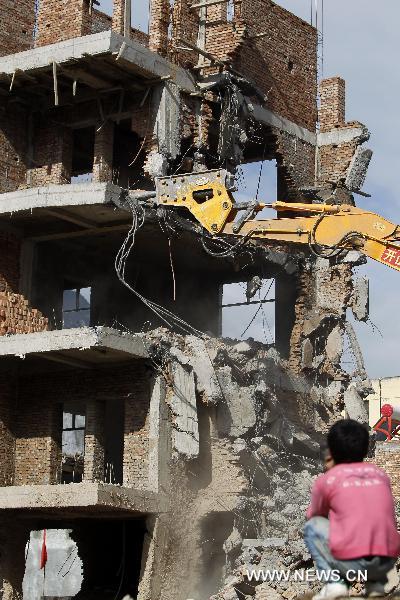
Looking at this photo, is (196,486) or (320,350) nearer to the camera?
(196,486)

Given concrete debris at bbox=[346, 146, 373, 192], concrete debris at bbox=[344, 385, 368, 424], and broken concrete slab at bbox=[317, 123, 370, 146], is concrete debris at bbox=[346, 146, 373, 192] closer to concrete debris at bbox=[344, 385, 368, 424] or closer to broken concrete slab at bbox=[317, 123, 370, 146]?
broken concrete slab at bbox=[317, 123, 370, 146]

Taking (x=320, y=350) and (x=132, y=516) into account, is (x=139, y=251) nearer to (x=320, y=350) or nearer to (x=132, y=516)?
(x=320, y=350)

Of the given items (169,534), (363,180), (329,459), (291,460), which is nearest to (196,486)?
(169,534)

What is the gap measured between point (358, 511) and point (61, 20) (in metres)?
20.2

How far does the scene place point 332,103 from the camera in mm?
29797

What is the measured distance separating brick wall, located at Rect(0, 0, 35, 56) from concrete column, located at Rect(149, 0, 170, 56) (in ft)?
9.49

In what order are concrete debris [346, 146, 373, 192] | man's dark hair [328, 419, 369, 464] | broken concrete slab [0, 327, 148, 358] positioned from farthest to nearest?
concrete debris [346, 146, 373, 192] < broken concrete slab [0, 327, 148, 358] < man's dark hair [328, 419, 369, 464]

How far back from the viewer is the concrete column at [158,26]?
2453cm

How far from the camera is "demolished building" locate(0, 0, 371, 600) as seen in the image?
74.2 ft

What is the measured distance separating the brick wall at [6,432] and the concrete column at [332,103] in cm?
1070

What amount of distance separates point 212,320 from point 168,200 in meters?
7.54

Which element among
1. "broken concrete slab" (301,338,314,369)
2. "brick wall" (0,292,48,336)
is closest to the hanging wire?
"brick wall" (0,292,48,336)

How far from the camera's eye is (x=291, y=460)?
25.2 meters

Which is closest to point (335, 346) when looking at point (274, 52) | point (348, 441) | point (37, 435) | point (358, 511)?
point (274, 52)
